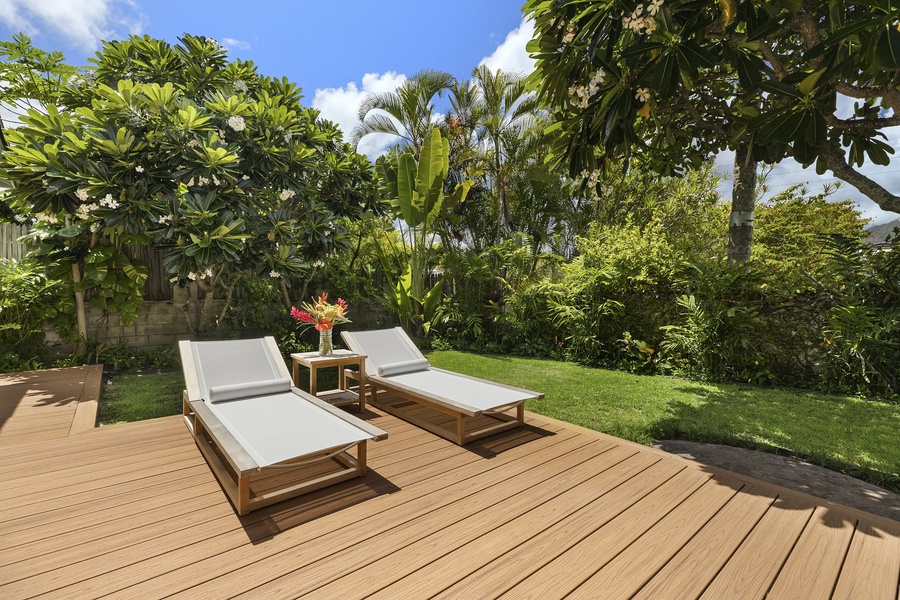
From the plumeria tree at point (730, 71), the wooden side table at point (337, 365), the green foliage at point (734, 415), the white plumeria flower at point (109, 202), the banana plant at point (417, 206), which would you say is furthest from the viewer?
the banana plant at point (417, 206)

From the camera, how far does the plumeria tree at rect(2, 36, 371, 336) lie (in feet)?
16.9

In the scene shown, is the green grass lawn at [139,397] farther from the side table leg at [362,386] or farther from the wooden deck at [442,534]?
the side table leg at [362,386]

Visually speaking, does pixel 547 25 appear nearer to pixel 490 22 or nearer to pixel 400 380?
pixel 400 380

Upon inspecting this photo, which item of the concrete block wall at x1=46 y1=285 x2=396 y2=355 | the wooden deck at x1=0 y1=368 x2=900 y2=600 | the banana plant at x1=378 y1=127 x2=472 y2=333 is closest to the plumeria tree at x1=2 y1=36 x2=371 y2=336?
the concrete block wall at x1=46 y1=285 x2=396 y2=355

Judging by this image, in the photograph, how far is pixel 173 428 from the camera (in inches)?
158

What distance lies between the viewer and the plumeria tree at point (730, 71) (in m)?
2.37

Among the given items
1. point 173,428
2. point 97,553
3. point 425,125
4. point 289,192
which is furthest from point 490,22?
point 97,553

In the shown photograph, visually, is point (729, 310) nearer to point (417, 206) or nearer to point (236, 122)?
point (417, 206)

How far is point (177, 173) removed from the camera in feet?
18.0

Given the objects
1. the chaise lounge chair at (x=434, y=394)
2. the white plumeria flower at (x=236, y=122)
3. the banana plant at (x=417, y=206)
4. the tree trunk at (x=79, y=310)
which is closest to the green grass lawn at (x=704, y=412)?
the chaise lounge chair at (x=434, y=394)

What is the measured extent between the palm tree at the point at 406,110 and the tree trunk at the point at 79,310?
7.68 metres

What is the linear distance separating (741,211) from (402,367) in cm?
575

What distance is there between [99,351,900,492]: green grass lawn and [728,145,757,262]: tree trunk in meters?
2.15

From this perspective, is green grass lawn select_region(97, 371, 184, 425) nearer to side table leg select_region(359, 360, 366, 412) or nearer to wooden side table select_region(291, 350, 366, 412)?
wooden side table select_region(291, 350, 366, 412)
